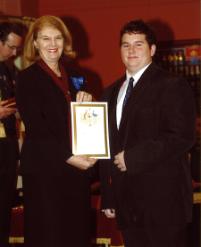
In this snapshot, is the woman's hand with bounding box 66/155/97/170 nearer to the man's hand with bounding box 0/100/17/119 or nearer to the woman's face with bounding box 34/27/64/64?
the woman's face with bounding box 34/27/64/64

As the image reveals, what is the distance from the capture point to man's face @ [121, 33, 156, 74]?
7.73 feet

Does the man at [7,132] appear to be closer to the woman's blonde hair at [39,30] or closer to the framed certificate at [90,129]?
the woman's blonde hair at [39,30]

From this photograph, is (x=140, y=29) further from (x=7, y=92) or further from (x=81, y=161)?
(x=7, y=92)

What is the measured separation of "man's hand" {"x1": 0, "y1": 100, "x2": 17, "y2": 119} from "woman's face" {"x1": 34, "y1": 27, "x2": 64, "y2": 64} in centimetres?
77

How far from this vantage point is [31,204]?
269 centimetres

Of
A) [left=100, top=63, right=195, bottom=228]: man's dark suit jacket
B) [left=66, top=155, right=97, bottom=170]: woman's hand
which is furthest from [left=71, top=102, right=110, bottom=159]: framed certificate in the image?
[left=100, top=63, right=195, bottom=228]: man's dark suit jacket

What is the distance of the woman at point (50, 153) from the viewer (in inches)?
100

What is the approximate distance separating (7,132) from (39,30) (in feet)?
3.18

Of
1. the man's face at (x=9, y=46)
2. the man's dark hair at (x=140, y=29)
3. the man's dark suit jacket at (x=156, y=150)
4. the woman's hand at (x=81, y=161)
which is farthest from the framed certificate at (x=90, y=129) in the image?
the man's face at (x=9, y=46)

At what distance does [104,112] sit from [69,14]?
4.44m

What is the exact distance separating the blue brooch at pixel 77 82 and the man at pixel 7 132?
2.46 ft

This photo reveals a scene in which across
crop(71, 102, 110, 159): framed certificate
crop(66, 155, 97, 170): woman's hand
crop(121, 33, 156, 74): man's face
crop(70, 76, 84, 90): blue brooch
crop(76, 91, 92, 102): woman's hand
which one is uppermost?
crop(121, 33, 156, 74): man's face

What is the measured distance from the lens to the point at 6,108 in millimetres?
3334

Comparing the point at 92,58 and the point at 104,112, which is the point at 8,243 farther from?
the point at 92,58
